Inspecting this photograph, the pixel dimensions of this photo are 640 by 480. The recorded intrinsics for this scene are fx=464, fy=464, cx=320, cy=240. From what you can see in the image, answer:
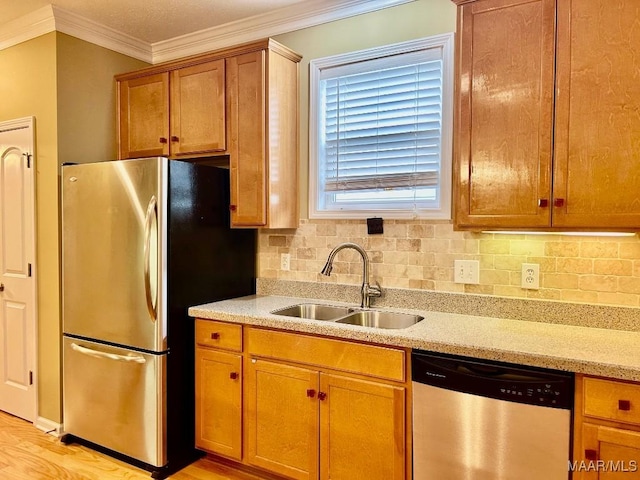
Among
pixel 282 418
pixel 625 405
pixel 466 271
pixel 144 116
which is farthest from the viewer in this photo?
pixel 144 116

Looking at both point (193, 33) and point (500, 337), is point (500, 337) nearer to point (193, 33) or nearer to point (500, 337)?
point (500, 337)

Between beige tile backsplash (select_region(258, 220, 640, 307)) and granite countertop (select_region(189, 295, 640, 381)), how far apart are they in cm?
16

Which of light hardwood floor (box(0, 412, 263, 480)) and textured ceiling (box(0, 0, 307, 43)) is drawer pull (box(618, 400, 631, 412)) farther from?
textured ceiling (box(0, 0, 307, 43))

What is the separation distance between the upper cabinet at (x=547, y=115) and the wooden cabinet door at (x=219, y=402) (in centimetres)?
138

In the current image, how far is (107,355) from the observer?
2.61 metres

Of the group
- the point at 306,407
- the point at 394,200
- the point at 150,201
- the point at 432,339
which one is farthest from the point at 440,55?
the point at 306,407

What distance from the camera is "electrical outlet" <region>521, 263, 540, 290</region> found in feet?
7.23

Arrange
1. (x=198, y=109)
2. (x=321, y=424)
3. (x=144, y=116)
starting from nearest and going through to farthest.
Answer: (x=321, y=424) < (x=198, y=109) < (x=144, y=116)

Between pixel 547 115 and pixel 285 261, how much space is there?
1702 millimetres

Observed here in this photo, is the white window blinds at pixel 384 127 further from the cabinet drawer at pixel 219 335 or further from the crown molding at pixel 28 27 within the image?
the crown molding at pixel 28 27

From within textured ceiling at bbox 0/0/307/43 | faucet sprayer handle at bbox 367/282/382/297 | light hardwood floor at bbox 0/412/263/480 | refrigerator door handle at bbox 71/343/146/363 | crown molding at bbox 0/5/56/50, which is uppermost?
textured ceiling at bbox 0/0/307/43

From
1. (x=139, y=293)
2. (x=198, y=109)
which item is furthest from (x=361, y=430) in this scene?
(x=198, y=109)

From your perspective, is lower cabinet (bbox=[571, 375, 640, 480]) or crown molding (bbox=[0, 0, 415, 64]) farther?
crown molding (bbox=[0, 0, 415, 64])

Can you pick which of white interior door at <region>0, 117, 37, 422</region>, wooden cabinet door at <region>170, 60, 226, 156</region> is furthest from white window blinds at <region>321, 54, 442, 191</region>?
white interior door at <region>0, 117, 37, 422</region>
